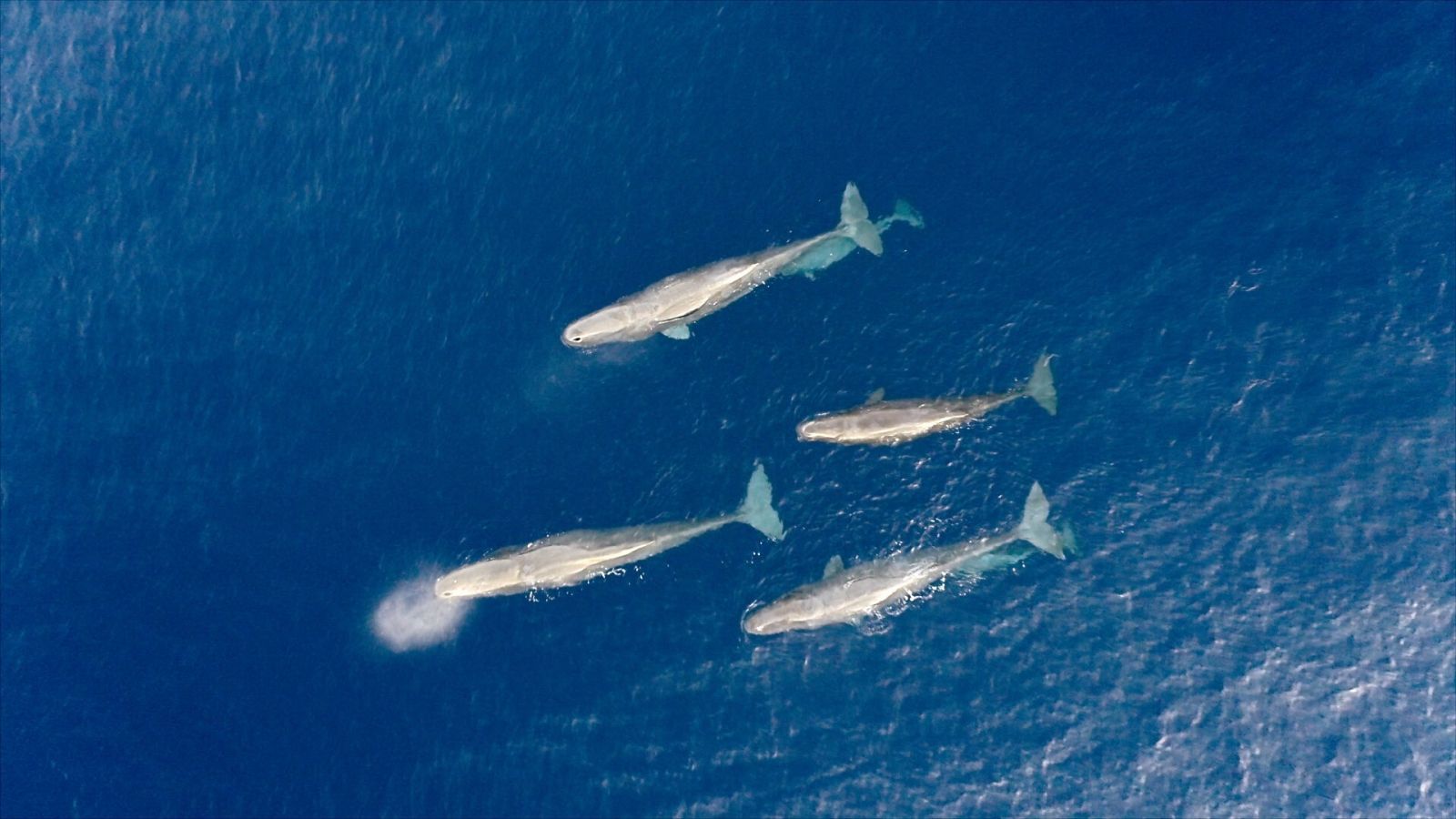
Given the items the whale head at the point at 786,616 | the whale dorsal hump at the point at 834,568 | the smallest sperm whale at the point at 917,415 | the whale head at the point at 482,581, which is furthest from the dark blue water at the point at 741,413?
the whale head at the point at 482,581

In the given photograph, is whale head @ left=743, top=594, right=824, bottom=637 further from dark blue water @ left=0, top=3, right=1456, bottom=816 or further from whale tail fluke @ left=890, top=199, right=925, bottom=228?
whale tail fluke @ left=890, top=199, right=925, bottom=228

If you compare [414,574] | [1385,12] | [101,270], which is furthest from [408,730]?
[1385,12]

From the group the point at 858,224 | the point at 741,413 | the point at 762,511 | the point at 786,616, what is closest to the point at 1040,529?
the point at 786,616

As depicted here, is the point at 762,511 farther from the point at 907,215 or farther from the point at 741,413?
the point at 907,215

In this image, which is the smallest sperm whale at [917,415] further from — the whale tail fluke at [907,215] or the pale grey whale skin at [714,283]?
the whale tail fluke at [907,215]

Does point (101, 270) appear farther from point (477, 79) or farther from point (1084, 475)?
point (1084, 475)

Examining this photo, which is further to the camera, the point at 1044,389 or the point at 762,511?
the point at 762,511
